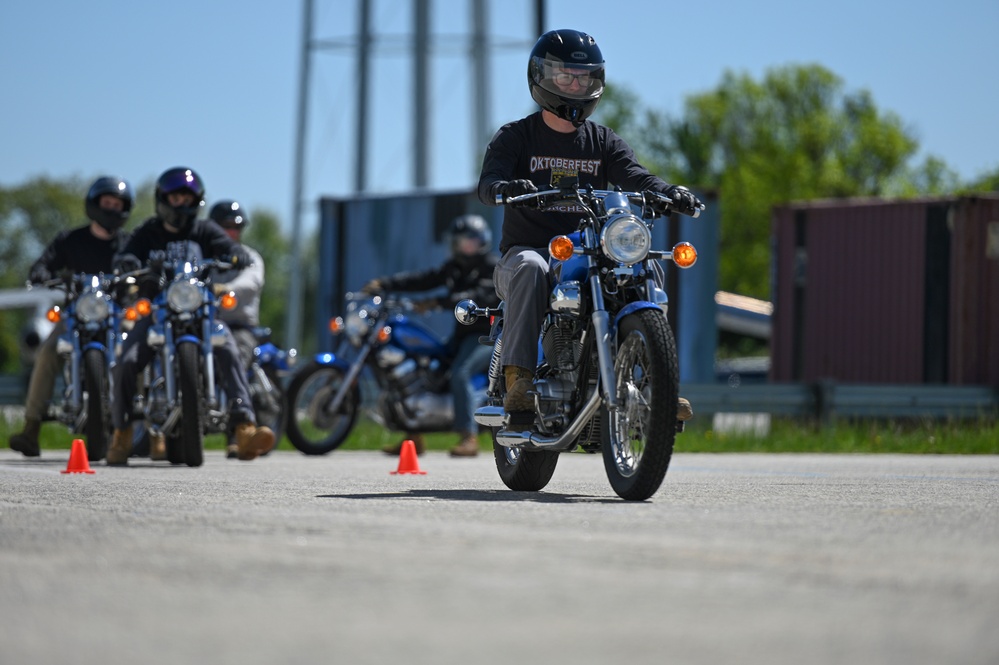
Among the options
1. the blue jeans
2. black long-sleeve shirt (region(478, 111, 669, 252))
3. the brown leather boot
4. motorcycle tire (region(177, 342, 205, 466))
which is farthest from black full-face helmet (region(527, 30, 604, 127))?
the blue jeans

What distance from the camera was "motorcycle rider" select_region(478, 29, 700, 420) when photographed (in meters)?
7.45

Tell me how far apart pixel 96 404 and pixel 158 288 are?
853 mm

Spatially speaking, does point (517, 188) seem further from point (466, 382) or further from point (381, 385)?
point (381, 385)

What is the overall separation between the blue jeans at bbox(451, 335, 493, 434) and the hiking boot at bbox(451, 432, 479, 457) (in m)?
0.06

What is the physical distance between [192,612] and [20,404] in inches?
566

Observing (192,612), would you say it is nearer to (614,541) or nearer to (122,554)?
(122,554)

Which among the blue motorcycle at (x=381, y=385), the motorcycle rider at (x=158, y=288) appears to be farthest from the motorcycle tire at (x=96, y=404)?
the blue motorcycle at (x=381, y=385)

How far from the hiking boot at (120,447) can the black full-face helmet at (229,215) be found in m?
2.61

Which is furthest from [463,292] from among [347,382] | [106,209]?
[106,209]

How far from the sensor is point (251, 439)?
1141 cm

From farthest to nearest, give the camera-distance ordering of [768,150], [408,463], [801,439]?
[768,150] < [801,439] < [408,463]

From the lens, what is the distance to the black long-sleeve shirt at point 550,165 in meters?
7.80

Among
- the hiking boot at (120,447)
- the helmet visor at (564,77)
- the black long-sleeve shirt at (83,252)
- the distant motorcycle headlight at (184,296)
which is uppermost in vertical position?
the helmet visor at (564,77)

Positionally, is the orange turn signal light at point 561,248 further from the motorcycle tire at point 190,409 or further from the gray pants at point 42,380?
the gray pants at point 42,380
